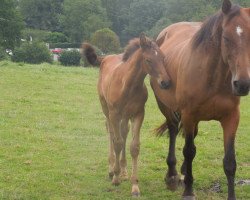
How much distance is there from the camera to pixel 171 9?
5297 cm

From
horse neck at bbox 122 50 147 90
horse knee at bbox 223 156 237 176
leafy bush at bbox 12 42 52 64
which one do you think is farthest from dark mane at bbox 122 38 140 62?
leafy bush at bbox 12 42 52 64

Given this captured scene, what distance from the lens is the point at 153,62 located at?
16.8ft

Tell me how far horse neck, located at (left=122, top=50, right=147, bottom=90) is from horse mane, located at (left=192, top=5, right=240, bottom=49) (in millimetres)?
798

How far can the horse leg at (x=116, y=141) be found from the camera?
5645 millimetres

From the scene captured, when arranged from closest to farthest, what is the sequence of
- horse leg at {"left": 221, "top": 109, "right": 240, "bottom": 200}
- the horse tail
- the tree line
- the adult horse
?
the adult horse < horse leg at {"left": 221, "top": 109, "right": 240, "bottom": 200} < the horse tail < the tree line

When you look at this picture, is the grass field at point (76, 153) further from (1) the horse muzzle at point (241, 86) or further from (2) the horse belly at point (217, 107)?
(1) the horse muzzle at point (241, 86)

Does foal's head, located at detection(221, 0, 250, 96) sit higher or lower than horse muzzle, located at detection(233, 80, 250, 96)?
higher

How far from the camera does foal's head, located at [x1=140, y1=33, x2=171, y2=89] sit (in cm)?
502

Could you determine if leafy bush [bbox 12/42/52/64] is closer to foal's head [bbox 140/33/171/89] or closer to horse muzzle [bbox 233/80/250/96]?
foal's head [bbox 140/33/171/89]

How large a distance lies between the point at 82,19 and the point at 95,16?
3926 mm

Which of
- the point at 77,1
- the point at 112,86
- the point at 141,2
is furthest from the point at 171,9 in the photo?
the point at 112,86

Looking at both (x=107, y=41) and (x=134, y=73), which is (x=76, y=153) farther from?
(x=107, y=41)

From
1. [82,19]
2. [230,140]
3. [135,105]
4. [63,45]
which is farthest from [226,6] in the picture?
[82,19]

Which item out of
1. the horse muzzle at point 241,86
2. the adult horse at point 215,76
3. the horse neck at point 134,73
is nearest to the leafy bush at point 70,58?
the horse neck at point 134,73
